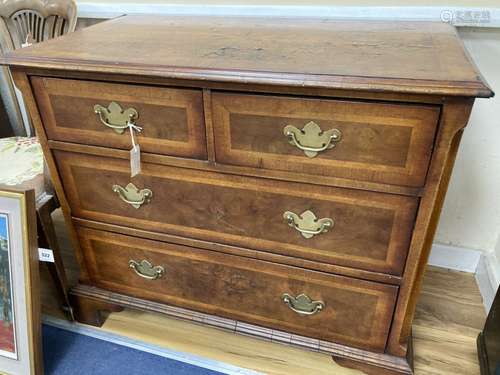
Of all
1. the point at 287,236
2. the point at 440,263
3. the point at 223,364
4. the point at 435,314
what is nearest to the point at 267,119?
the point at 287,236

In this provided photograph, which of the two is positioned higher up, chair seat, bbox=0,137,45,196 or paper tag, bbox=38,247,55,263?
chair seat, bbox=0,137,45,196

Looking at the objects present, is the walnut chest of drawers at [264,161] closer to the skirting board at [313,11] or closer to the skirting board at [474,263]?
the skirting board at [313,11]

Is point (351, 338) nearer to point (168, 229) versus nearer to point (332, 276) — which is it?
point (332, 276)

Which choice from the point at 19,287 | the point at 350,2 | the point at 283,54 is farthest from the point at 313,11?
the point at 19,287

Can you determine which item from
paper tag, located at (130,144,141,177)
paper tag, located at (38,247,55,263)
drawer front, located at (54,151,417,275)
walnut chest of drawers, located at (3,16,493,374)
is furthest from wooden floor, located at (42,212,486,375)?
paper tag, located at (130,144,141,177)

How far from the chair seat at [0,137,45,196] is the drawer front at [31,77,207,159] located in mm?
299

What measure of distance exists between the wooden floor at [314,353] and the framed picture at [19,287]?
23cm

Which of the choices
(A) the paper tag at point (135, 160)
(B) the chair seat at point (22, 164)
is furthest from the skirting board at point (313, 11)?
(A) the paper tag at point (135, 160)

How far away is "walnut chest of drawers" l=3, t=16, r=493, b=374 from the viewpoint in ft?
2.51

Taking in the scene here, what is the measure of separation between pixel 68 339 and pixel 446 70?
4.13 ft

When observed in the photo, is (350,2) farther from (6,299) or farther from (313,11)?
(6,299)

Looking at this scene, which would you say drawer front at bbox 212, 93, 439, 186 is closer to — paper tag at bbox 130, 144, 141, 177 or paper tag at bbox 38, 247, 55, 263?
paper tag at bbox 130, 144, 141, 177

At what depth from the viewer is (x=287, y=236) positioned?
3.13ft

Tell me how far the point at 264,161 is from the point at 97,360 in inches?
32.7
